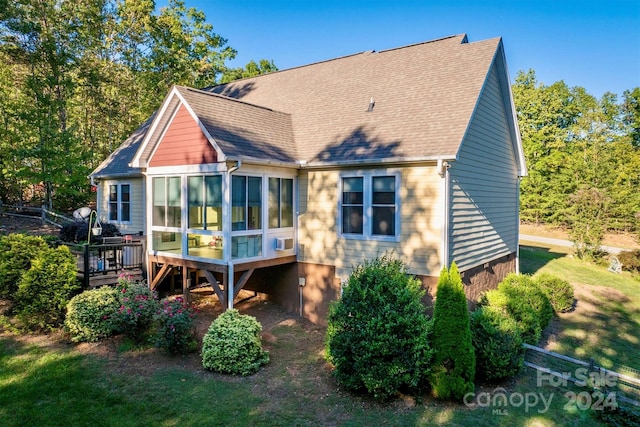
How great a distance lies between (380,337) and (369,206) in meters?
4.04

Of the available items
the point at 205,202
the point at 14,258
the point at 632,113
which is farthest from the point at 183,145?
the point at 632,113

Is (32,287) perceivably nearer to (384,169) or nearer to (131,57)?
(384,169)

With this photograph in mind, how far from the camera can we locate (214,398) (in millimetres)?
6609

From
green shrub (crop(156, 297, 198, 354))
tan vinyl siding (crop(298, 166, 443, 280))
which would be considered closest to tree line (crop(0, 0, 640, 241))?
tan vinyl siding (crop(298, 166, 443, 280))

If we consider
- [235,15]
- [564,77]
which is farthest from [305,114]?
[564,77]

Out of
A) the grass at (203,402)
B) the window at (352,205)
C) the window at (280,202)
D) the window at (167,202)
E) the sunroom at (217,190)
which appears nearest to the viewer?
the grass at (203,402)

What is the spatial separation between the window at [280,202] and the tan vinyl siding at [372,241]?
33 cm

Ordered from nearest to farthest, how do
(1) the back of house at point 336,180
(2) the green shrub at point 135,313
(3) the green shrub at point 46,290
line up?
(2) the green shrub at point 135,313
(3) the green shrub at point 46,290
(1) the back of house at point 336,180

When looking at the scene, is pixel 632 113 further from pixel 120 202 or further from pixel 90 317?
pixel 90 317

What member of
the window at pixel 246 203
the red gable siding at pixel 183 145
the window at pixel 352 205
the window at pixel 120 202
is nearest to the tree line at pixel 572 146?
the window at pixel 352 205

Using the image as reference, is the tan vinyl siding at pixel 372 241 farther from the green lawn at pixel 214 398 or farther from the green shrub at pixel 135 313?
the green shrub at pixel 135 313

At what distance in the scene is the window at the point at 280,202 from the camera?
34.9 ft

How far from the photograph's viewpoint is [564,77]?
134ft

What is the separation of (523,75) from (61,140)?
40.8 meters
